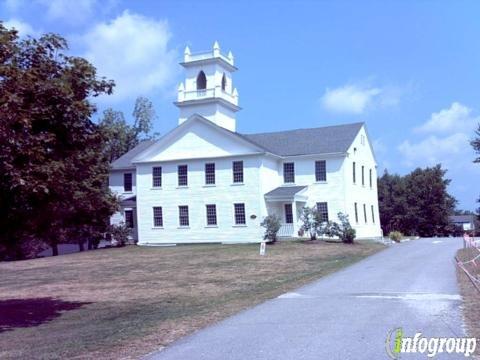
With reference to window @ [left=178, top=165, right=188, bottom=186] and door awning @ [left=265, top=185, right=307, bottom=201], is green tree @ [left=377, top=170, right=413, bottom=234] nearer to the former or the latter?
door awning @ [left=265, top=185, right=307, bottom=201]

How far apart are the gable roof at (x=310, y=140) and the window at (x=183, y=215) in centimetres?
696

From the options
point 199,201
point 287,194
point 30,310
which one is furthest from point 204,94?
point 30,310

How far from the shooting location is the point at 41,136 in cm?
A: 1095

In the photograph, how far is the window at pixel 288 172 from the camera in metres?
40.8

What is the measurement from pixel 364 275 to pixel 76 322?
929 cm

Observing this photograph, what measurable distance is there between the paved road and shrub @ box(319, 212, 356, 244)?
18.5 m

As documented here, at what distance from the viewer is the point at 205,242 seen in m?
39.4

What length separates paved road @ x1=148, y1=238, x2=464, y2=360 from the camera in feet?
25.2

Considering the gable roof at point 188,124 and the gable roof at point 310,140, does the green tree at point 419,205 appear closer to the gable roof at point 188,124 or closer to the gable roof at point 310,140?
the gable roof at point 310,140

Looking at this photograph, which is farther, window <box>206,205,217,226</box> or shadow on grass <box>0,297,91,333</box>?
window <box>206,205,217,226</box>

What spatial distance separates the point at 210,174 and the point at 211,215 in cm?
286

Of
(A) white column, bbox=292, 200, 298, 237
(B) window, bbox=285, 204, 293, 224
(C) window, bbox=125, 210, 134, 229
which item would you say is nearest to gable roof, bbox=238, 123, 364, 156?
(B) window, bbox=285, 204, 293, 224

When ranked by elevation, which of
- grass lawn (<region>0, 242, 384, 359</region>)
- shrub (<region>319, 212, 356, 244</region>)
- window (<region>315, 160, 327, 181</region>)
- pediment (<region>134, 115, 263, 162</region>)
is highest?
pediment (<region>134, 115, 263, 162</region>)

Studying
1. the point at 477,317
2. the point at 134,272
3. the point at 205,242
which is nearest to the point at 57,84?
the point at 477,317
